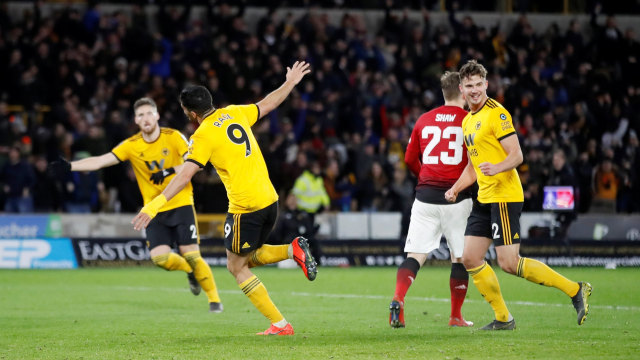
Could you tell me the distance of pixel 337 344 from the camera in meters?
8.51

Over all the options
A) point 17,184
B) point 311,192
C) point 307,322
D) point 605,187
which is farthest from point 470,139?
point 605,187

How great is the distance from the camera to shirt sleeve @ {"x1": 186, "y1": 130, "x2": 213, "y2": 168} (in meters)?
8.91

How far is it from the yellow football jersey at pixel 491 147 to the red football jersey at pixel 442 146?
0.45m

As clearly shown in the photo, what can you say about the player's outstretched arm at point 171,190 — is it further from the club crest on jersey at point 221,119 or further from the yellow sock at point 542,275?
the yellow sock at point 542,275

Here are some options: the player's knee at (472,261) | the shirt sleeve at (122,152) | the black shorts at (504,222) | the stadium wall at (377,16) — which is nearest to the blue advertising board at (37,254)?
the stadium wall at (377,16)

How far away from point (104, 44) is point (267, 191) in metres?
16.4

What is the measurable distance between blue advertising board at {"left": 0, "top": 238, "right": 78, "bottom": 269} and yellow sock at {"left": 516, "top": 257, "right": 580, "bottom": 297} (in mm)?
13614

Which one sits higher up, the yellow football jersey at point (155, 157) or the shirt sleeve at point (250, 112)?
the shirt sleeve at point (250, 112)

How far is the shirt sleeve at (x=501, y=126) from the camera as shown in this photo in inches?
358

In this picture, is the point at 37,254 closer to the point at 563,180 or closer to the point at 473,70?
the point at 563,180

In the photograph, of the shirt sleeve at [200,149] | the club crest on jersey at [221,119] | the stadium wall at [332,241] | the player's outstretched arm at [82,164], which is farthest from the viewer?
the stadium wall at [332,241]

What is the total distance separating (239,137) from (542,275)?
304 centimetres

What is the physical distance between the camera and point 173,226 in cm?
1240

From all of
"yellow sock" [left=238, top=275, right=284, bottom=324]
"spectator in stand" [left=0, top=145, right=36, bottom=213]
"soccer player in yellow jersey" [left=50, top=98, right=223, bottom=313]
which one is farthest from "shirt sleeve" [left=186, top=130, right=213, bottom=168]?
"spectator in stand" [left=0, top=145, right=36, bottom=213]
